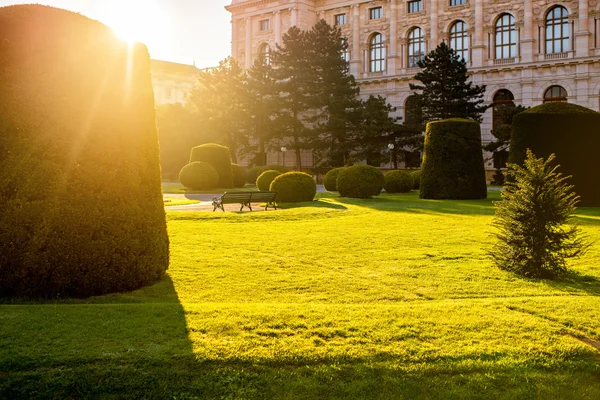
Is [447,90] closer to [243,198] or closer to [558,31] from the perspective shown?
[558,31]

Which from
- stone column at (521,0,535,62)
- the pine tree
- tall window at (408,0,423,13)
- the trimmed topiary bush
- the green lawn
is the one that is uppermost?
tall window at (408,0,423,13)

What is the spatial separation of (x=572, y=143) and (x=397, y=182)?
435 inches

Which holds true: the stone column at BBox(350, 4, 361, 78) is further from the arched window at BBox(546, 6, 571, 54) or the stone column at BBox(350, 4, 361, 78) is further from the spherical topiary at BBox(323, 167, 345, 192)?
the spherical topiary at BBox(323, 167, 345, 192)

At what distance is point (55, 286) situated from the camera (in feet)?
21.5

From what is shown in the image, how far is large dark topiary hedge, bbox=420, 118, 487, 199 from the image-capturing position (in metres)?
23.8

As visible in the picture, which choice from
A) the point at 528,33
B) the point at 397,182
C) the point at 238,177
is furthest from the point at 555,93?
the point at 238,177

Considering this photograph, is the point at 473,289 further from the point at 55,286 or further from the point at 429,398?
the point at 55,286

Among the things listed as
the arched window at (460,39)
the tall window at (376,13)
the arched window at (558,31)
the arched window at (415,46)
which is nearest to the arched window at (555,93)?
the arched window at (558,31)

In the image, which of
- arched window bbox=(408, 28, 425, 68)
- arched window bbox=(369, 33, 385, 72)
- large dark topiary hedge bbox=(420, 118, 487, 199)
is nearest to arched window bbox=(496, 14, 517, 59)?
arched window bbox=(408, 28, 425, 68)

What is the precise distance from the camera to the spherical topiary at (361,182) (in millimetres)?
24562

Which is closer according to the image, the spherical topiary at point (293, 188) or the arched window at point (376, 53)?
the spherical topiary at point (293, 188)

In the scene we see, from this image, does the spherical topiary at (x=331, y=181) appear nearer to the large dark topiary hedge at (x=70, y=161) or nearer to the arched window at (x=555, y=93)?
the large dark topiary hedge at (x=70, y=161)

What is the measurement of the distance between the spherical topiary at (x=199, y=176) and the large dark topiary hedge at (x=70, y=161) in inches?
1069

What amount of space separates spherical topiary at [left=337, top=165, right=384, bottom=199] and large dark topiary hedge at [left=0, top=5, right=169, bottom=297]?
58.1 feet
